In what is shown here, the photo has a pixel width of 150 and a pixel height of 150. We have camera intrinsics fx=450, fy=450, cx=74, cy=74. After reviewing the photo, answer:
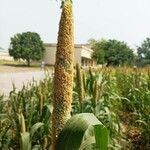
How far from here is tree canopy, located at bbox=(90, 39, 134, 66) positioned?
75.2 m

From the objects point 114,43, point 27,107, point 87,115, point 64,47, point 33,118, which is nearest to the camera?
point 64,47

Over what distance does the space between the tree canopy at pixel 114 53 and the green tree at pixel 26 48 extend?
10.9m

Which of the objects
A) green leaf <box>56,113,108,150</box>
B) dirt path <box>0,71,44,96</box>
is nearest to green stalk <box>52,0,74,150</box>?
green leaf <box>56,113,108,150</box>

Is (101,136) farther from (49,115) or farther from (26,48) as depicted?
(26,48)

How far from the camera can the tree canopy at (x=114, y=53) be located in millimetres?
75188

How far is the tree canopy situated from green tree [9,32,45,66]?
10.9 metres

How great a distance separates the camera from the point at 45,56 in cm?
8644

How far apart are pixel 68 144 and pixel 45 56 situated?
8533cm

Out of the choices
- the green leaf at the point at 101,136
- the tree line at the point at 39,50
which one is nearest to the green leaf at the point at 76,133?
the green leaf at the point at 101,136

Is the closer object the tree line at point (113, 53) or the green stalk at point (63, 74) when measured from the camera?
the green stalk at point (63, 74)

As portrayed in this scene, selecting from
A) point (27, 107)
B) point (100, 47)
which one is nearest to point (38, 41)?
point (100, 47)

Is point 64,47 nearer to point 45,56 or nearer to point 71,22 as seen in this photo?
point 71,22

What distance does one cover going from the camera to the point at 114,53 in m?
78.5

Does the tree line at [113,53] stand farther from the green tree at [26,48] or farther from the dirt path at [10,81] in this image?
the dirt path at [10,81]
